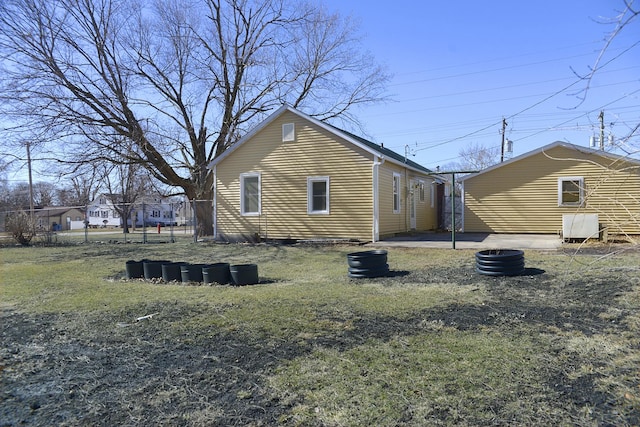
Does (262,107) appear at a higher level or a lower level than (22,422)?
higher

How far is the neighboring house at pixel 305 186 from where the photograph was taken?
15.4 meters

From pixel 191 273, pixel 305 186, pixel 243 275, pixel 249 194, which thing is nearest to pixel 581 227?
pixel 305 186

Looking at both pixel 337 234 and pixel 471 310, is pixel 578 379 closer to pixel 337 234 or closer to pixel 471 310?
pixel 471 310

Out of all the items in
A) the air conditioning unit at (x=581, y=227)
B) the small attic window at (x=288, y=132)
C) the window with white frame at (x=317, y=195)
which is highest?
the small attic window at (x=288, y=132)

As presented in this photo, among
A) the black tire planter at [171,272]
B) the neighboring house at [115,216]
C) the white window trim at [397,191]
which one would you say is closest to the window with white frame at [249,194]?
the white window trim at [397,191]

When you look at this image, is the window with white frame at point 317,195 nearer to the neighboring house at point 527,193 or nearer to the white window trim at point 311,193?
the white window trim at point 311,193

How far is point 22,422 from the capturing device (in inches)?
121

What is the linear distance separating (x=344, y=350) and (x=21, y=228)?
21.3 metres

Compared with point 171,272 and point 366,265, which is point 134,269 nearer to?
point 171,272

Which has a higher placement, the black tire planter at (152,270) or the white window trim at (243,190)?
the white window trim at (243,190)

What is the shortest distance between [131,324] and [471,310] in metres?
4.36

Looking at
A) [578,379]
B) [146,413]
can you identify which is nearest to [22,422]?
[146,413]

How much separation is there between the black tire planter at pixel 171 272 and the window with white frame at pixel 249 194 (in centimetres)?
810

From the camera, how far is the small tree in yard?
20.5 metres
